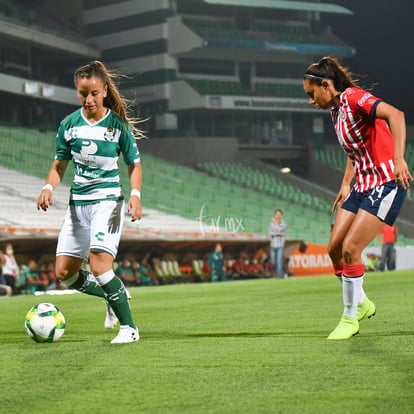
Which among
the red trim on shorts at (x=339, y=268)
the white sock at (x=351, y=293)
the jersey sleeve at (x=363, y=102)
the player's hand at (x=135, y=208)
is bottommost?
the white sock at (x=351, y=293)

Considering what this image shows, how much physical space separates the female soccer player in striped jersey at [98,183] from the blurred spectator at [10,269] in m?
15.8

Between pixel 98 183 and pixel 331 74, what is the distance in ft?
7.25

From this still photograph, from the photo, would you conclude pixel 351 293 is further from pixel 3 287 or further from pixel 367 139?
pixel 3 287

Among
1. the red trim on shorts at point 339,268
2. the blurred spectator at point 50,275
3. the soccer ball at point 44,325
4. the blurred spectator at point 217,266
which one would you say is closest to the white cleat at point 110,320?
the soccer ball at point 44,325

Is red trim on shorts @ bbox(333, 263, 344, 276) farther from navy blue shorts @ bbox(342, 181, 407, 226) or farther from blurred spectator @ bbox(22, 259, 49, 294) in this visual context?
blurred spectator @ bbox(22, 259, 49, 294)

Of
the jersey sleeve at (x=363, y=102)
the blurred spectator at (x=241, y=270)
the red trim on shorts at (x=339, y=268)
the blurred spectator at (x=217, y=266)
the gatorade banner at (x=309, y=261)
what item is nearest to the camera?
the jersey sleeve at (x=363, y=102)

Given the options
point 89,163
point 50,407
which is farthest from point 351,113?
point 50,407

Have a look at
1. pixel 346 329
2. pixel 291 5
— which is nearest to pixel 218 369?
pixel 346 329

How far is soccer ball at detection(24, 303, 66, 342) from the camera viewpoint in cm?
798

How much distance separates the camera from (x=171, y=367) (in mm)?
6012

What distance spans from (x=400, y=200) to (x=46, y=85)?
46.8 metres

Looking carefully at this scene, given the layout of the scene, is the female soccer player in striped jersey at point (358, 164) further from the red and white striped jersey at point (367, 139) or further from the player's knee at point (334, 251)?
the player's knee at point (334, 251)

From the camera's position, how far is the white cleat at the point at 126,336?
25.4 ft

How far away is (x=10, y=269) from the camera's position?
23391 mm
